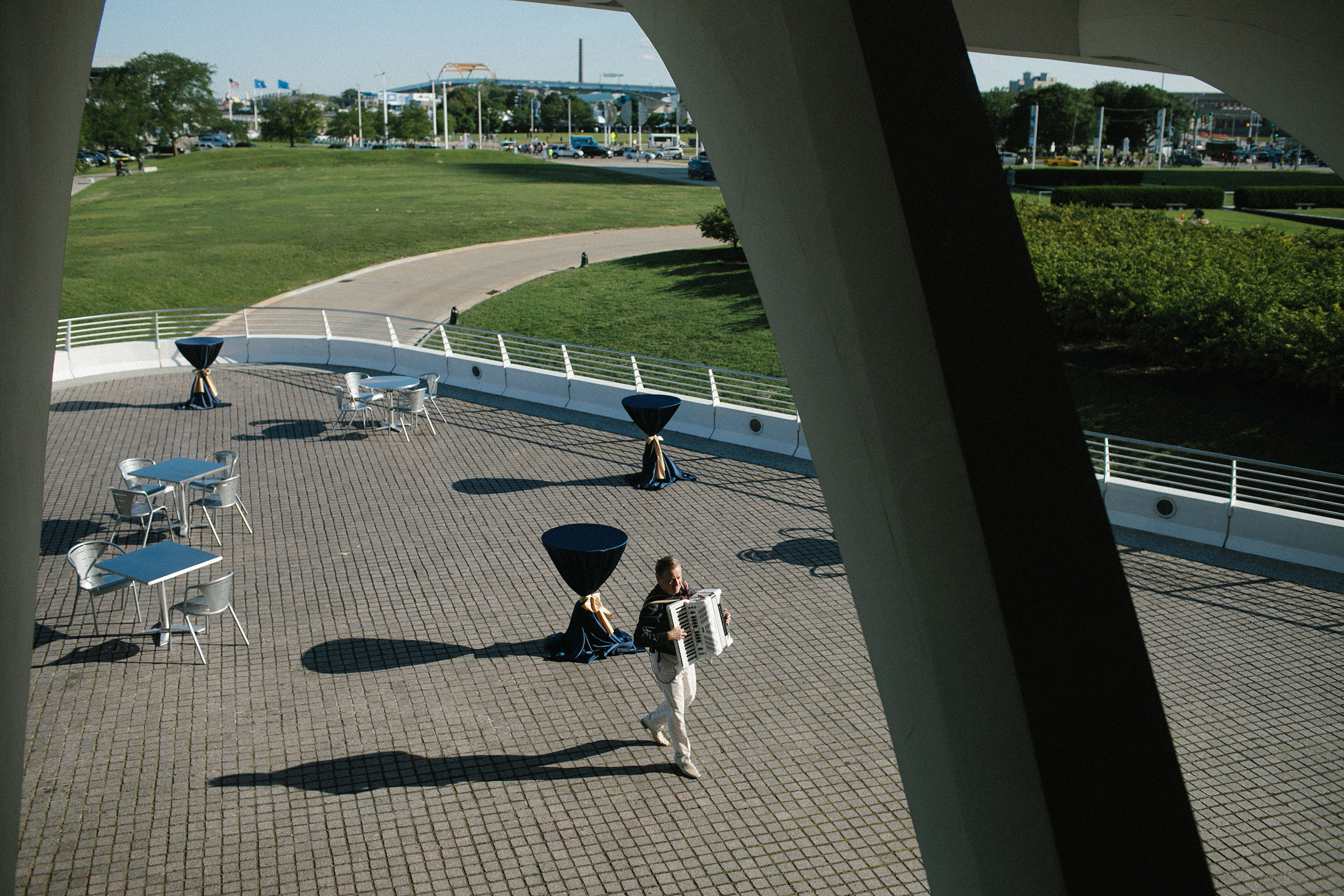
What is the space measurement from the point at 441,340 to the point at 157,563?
697 inches

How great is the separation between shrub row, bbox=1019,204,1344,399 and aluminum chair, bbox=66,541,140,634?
57.7ft

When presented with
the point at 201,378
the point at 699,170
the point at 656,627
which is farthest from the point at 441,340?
the point at 699,170

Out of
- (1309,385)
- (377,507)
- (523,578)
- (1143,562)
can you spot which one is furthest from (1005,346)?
(1309,385)

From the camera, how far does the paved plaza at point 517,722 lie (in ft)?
21.4

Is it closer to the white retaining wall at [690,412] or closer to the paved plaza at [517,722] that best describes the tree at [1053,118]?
the white retaining wall at [690,412]

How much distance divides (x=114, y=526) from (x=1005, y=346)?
12.3m

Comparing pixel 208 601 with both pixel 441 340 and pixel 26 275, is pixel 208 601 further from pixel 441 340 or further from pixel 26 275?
pixel 441 340

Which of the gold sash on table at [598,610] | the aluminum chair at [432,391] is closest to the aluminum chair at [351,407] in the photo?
the aluminum chair at [432,391]

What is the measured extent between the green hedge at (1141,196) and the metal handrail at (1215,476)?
83.4ft

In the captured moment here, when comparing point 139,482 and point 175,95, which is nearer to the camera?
point 139,482

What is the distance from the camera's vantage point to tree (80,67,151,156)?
3113 inches

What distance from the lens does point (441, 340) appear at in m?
26.5

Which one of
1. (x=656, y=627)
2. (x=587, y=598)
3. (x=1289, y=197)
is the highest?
(x=1289, y=197)

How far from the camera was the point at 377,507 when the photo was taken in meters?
13.0
